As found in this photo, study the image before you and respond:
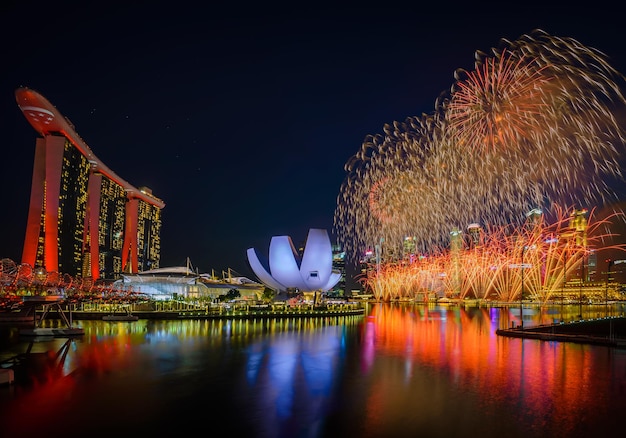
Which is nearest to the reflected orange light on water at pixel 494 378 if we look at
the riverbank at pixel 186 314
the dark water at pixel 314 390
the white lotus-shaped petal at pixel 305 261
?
the dark water at pixel 314 390

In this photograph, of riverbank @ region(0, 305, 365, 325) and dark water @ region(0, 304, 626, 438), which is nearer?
dark water @ region(0, 304, 626, 438)

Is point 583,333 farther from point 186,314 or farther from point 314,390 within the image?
point 186,314

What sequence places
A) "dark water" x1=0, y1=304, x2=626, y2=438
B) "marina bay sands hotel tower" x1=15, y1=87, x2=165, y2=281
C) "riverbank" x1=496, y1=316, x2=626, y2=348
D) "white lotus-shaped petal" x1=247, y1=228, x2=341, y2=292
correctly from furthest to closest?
"marina bay sands hotel tower" x1=15, y1=87, x2=165, y2=281, "white lotus-shaped petal" x1=247, y1=228, x2=341, y2=292, "riverbank" x1=496, y1=316, x2=626, y2=348, "dark water" x1=0, y1=304, x2=626, y2=438

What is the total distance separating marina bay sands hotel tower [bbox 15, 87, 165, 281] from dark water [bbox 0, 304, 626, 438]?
1282 inches

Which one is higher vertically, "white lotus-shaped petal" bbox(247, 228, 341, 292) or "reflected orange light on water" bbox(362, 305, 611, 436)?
"white lotus-shaped petal" bbox(247, 228, 341, 292)

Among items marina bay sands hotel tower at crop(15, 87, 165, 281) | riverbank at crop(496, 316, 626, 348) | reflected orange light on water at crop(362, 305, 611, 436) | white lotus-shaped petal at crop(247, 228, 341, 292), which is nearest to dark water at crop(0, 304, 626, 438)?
reflected orange light on water at crop(362, 305, 611, 436)

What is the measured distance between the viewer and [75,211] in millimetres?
71938

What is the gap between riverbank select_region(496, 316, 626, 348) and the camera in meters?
17.2

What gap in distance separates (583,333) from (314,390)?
1421 cm

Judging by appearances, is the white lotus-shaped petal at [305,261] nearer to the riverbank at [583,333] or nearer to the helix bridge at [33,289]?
the helix bridge at [33,289]

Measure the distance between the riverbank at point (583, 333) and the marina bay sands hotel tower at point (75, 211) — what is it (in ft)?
125

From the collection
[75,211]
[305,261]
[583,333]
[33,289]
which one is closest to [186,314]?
[33,289]

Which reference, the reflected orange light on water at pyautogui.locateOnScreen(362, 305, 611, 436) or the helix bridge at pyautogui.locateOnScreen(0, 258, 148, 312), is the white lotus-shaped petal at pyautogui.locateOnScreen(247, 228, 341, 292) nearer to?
the helix bridge at pyautogui.locateOnScreen(0, 258, 148, 312)

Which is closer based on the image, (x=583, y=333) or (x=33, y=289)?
(x=583, y=333)
